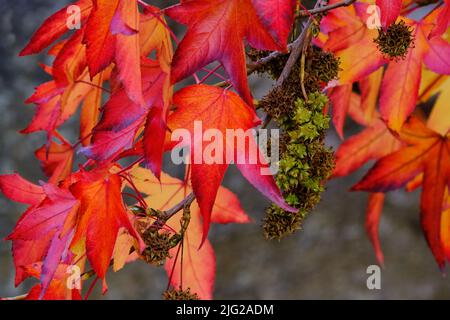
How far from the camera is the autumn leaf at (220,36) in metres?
0.49

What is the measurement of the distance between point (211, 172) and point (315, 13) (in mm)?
183

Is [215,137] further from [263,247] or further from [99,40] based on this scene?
[263,247]

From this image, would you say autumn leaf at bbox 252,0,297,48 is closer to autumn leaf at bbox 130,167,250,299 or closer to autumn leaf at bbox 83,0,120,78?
autumn leaf at bbox 83,0,120,78

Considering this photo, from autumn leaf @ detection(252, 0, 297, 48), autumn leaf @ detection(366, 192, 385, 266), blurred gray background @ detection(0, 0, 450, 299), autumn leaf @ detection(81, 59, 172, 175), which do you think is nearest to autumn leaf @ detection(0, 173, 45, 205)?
autumn leaf @ detection(81, 59, 172, 175)

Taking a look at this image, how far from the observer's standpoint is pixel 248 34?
19.6 inches

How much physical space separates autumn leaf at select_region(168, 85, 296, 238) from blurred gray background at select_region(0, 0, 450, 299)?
0.87 m

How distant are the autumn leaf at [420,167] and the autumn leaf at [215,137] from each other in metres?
0.29

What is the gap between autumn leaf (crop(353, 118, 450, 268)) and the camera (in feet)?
2.54

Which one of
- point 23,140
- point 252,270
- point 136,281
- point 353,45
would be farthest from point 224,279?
point 353,45

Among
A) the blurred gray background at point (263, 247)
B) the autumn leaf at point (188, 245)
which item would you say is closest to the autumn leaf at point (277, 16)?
the autumn leaf at point (188, 245)

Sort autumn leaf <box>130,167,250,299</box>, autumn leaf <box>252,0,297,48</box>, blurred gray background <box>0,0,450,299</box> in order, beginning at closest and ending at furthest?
1. autumn leaf <box>252,0,297,48</box>
2. autumn leaf <box>130,167,250,299</box>
3. blurred gray background <box>0,0,450,299</box>

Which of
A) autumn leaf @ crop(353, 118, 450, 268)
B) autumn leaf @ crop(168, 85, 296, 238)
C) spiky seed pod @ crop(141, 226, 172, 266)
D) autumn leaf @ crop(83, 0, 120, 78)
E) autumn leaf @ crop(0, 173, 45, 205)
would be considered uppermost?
autumn leaf @ crop(353, 118, 450, 268)

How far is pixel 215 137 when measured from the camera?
522mm

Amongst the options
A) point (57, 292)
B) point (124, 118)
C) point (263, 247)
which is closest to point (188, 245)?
point (57, 292)
